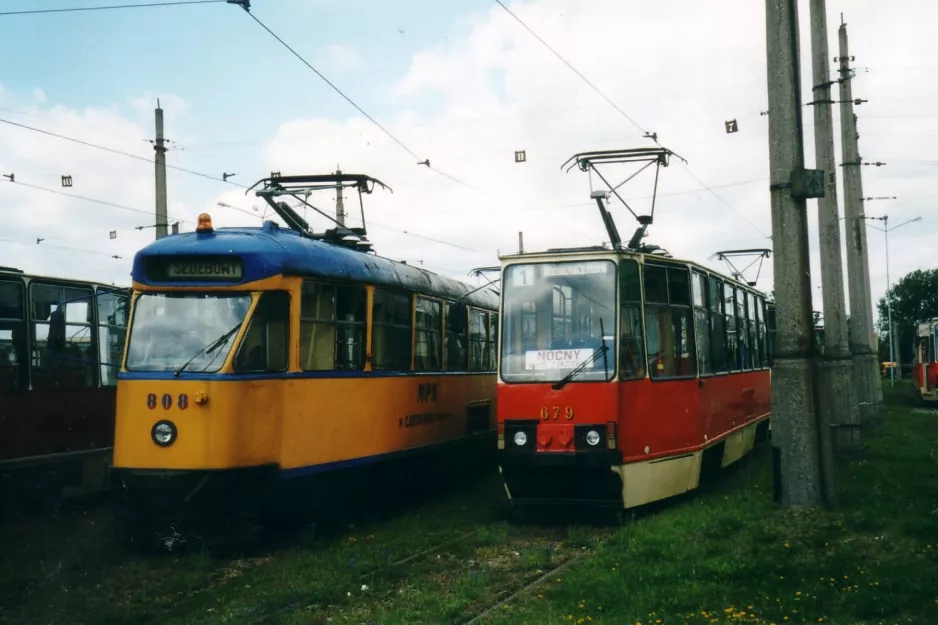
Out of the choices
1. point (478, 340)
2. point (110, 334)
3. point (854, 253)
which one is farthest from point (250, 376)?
point (854, 253)

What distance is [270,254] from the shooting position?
32.3ft

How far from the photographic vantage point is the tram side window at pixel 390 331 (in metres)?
11.6

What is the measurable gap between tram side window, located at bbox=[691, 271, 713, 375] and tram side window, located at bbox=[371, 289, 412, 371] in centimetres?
362

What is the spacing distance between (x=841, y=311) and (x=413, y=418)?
7.65m

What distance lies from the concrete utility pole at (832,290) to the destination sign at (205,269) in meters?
9.84

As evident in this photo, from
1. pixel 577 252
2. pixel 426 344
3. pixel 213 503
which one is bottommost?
pixel 213 503

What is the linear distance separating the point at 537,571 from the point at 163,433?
3.68 meters

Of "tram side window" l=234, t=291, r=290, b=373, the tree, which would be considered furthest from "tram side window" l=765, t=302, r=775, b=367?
Result: the tree

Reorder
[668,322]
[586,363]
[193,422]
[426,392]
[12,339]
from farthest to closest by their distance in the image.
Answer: [426,392] → [12,339] → [668,322] → [586,363] → [193,422]

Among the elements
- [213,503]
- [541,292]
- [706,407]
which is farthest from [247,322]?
[706,407]

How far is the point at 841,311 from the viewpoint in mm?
16031

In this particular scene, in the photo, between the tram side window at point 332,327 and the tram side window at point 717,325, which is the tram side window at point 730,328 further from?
the tram side window at point 332,327

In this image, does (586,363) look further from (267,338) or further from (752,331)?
(752,331)

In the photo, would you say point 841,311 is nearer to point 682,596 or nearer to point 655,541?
point 655,541
